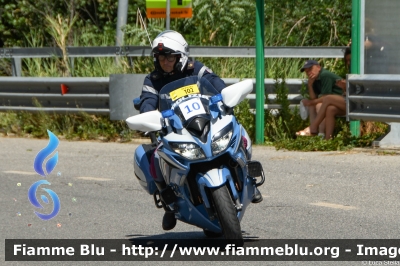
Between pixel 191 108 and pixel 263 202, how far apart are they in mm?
2655

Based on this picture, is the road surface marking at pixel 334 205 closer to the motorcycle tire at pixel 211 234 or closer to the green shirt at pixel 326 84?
the motorcycle tire at pixel 211 234

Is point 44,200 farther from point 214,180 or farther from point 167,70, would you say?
point 214,180

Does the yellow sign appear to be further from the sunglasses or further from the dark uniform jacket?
the sunglasses

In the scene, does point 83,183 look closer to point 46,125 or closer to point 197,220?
point 197,220

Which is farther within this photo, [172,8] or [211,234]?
[172,8]

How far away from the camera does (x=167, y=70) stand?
22.6 feet

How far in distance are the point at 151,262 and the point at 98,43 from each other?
45.6 ft

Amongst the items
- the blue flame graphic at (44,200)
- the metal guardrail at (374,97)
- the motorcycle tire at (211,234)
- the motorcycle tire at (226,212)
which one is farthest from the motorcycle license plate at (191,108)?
the metal guardrail at (374,97)

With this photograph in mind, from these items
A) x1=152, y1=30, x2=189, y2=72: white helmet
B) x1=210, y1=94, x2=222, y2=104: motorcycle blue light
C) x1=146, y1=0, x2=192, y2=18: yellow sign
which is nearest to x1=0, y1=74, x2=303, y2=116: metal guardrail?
x1=146, y1=0, x2=192, y2=18: yellow sign

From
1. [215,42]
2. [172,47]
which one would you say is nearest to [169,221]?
[172,47]

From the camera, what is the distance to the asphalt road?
755cm

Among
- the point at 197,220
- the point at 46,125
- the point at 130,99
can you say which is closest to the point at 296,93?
the point at 130,99

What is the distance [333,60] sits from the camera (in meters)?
15.7

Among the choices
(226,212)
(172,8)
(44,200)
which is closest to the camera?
(226,212)
